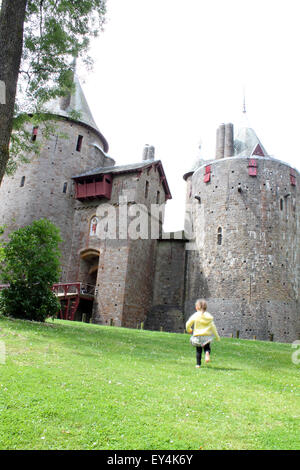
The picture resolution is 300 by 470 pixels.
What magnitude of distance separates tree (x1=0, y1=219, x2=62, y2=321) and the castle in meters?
10.1

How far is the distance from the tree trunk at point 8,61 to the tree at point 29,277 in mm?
6786

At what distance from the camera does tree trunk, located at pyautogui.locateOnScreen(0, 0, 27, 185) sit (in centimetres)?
756

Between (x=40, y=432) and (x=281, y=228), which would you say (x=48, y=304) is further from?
(x=281, y=228)

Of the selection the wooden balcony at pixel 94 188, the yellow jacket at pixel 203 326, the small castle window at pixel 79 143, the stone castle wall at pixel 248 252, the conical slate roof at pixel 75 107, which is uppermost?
the conical slate roof at pixel 75 107

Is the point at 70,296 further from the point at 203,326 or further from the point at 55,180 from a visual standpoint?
the point at 203,326

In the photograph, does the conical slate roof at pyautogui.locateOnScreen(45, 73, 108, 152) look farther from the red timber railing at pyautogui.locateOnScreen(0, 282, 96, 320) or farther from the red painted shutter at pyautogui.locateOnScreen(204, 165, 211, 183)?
the red timber railing at pyautogui.locateOnScreen(0, 282, 96, 320)

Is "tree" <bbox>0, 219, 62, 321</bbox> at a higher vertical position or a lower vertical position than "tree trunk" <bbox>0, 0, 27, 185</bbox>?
lower

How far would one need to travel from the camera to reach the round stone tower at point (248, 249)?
75.7 ft

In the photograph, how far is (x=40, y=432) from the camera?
161 inches

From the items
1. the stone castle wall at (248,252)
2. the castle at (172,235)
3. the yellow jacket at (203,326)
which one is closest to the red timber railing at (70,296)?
the castle at (172,235)

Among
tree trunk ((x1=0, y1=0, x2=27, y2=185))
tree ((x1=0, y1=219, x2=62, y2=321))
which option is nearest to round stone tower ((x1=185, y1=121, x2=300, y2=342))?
tree ((x1=0, y1=219, x2=62, y2=321))

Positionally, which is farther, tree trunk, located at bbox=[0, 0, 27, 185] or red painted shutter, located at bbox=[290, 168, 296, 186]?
red painted shutter, located at bbox=[290, 168, 296, 186]

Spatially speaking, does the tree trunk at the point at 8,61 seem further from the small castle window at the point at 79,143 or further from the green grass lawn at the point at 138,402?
the small castle window at the point at 79,143

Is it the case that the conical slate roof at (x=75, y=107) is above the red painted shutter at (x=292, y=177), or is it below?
above
